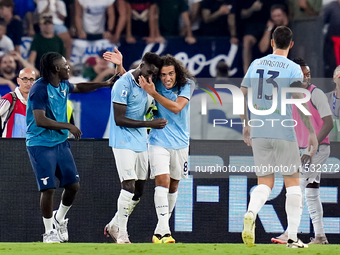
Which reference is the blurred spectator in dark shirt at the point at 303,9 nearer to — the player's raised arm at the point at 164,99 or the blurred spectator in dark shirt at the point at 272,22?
the blurred spectator in dark shirt at the point at 272,22

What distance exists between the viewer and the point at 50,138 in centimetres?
625

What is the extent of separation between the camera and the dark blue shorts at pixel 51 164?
6223mm

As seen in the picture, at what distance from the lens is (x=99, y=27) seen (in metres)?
9.89

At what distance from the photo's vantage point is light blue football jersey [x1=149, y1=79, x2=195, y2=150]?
6.31m

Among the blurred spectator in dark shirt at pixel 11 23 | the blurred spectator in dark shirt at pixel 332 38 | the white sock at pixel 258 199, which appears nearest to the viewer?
the white sock at pixel 258 199

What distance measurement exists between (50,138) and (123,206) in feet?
3.34

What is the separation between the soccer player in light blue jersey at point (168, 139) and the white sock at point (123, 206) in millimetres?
286

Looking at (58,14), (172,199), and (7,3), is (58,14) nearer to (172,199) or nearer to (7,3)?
(7,3)

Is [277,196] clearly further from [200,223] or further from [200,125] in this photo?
[200,125]

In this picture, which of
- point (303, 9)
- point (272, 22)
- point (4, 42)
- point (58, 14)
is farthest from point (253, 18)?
point (4, 42)

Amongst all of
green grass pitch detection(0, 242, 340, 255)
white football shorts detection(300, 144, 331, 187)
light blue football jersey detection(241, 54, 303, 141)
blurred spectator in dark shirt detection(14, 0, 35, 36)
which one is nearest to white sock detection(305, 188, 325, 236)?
white football shorts detection(300, 144, 331, 187)

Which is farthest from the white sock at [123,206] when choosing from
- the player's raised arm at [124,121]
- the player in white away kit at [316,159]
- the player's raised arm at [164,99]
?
the player in white away kit at [316,159]

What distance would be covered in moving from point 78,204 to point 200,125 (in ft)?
8.36

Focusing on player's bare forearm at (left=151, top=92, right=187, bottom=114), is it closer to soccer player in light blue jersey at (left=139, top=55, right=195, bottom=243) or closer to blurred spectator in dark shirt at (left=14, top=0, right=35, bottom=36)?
soccer player in light blue jersey at (left=139, top=55, right=195, bottom=243)
